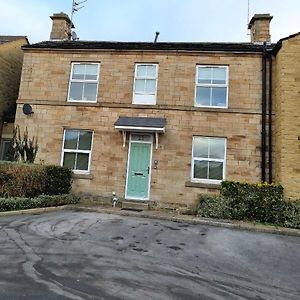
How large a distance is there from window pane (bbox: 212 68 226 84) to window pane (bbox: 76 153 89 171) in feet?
20.3

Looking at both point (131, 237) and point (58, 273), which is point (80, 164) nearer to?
point (131, 237)

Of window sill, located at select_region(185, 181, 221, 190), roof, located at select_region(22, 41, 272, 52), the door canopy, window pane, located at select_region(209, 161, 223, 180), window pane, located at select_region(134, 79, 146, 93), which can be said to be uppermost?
roof, located at select_region(22, 41, 272, 52)

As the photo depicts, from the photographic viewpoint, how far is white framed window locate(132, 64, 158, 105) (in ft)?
43.3

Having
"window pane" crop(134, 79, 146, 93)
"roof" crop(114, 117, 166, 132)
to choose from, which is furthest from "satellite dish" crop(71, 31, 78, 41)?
"roof" crop(114, 117, 166, 132)

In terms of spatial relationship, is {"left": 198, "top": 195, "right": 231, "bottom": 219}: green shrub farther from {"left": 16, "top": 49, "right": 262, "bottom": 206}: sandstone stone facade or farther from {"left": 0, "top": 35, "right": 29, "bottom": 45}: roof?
{"left": 0, "top": 35, "right": 29, "bottom": 45}: roof

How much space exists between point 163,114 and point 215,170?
306 cm

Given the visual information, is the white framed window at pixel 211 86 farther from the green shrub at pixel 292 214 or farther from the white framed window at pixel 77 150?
the white framed window at pixel 77 150

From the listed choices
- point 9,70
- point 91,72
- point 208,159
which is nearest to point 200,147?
point 208,159

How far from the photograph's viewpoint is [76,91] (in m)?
13.7

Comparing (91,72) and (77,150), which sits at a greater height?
(91,72)

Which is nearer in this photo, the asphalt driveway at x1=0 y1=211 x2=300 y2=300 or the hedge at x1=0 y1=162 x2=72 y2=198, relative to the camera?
the asphalt driveway at x1=0 y1=211 x2=300 y2=300

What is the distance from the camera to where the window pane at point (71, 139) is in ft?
43.5

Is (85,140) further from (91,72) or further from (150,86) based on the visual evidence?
(150,86)

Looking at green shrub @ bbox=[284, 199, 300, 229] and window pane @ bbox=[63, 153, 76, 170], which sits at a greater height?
window pane @ bbox=[63, 153, 76, 170]
